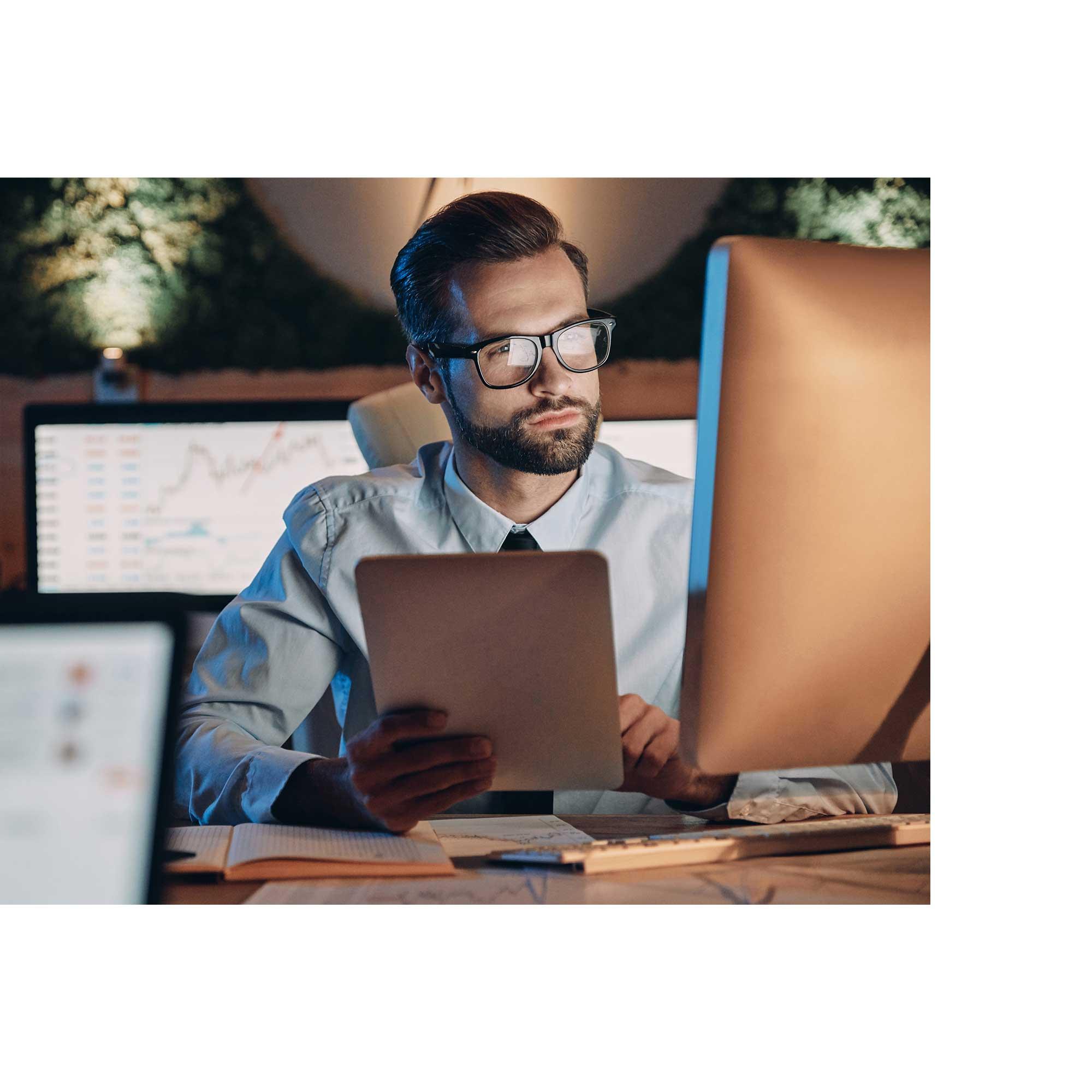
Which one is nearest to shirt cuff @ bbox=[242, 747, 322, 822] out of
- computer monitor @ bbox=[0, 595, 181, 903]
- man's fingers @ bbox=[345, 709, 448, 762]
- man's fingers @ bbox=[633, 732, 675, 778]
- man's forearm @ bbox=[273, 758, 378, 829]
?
man's forearm @ bbox=[273, 758, 378, 829]

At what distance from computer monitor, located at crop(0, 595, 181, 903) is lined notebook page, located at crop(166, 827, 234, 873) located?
0.09 meters

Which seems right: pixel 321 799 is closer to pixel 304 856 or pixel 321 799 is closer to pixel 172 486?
pixel 304 856

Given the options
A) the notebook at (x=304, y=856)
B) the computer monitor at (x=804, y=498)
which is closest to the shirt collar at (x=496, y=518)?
the notebook at (x=304, y=856)

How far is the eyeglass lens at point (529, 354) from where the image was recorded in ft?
5.39

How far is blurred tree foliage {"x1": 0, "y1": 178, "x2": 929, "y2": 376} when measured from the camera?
2.40 m

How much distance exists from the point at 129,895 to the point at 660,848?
15.7 inches

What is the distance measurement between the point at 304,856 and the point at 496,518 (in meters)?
0.98

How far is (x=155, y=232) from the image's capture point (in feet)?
7.89

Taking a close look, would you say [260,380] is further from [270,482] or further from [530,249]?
[530,249]

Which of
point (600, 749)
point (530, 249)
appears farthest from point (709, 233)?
point (600, 749)
